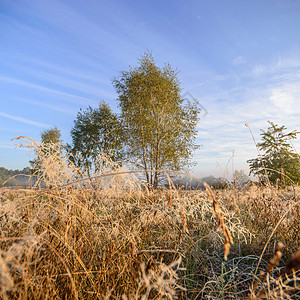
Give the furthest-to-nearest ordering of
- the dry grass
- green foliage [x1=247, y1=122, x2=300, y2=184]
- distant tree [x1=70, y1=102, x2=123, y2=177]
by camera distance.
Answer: distant tree [x1=70, y1=102, x2=123, y2=177], green foliage [x1=247, y1=122, x2=300, y2=184], the dry grass

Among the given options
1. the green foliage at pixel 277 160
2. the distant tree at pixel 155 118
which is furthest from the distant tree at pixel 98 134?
the green foliage at pixel 277 160

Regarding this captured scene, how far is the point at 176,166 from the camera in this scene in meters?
19.6

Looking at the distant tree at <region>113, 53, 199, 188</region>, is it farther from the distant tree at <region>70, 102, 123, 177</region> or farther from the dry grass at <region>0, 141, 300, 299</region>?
the dry grass at <region>0, 141, 300, 299</region>

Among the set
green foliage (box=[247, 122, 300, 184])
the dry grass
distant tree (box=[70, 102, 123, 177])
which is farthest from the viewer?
distant tree (box=[70, 102, 123, 177])

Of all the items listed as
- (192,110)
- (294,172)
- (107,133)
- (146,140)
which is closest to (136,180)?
(294,172)

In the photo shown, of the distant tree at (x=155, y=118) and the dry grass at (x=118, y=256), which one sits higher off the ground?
the distant tree at (x=155, y=118)

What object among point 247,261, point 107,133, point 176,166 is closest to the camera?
point 247,261

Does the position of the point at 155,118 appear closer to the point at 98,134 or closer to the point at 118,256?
the point at 98,134

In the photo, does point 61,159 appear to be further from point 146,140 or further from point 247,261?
point 146,140

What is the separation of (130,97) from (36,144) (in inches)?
681

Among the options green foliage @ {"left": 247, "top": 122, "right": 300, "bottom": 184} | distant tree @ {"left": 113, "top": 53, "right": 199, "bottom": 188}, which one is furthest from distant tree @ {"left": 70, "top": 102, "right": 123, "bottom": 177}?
green foliage @ {"left": 247, "top": 122, "right": 300, "bottom": 184}

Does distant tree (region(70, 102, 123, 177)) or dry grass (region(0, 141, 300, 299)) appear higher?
distant tree (region(70, 102, 123, 177))

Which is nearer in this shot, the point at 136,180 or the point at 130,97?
the point at 136,180

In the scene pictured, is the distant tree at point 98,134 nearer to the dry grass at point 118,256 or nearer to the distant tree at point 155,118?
the distant tree at point 155,118
